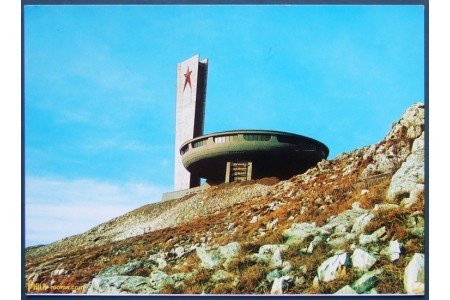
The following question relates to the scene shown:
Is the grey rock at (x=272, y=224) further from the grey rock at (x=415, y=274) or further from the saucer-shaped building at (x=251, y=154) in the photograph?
the grey rock at (x=415, y=274)

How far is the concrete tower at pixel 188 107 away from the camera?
32.9ft

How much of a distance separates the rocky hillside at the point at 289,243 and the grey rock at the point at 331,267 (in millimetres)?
14

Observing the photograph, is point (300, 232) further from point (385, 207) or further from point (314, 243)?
point (385, 207)

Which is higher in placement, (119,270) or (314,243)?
(314,243)

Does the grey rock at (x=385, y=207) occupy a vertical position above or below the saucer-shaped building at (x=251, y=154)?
below

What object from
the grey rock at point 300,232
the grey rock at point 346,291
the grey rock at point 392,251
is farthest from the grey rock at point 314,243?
the grey rock at point 392,251

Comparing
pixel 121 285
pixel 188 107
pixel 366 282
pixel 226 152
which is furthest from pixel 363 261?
pixel 188 107

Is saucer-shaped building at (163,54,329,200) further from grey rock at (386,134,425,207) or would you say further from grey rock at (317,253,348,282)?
grey rock at (317,253,348,282)

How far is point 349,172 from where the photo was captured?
31.6 feet

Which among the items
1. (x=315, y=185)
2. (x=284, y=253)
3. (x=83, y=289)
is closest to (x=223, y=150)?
(x=315, y=185)

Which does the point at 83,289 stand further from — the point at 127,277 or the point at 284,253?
the point at 284,253

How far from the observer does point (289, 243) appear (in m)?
8.68

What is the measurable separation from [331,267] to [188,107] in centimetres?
574

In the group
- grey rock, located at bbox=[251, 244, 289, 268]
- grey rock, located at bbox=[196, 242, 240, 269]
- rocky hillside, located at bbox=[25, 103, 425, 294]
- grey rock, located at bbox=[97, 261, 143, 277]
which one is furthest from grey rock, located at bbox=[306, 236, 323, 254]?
grey rock, located at bbox=[97, 261, 143, 277]
